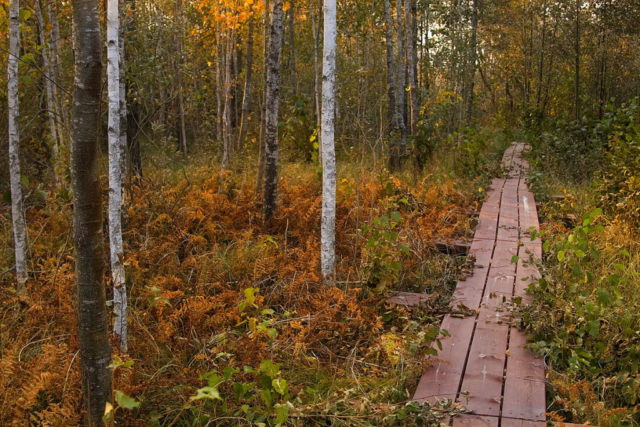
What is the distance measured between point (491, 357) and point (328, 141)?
2.35 metres

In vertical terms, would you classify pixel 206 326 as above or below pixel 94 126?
below

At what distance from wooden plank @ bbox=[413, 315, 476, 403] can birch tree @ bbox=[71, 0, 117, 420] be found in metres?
1.90

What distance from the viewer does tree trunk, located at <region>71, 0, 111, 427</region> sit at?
2393 mm

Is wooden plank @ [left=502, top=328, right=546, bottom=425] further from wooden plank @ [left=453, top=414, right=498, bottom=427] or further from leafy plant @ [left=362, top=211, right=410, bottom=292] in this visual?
leafy plant @ [left=362, top=211, right=410, bottom=292]

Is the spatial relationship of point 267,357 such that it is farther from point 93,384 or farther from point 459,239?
point 459,239

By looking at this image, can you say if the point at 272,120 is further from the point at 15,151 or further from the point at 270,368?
the point at 270,368

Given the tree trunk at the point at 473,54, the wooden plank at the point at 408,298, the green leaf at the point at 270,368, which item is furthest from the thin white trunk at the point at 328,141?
the tree trunk at the point at 473,54

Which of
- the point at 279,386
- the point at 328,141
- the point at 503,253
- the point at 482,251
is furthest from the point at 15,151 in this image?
the point at 503,253

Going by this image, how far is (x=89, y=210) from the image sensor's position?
8.21ft

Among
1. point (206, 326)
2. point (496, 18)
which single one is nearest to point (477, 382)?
point (206, 326)

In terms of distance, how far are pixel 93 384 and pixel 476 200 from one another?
21.4ft

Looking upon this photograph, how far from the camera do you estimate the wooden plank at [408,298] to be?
4.81 metres

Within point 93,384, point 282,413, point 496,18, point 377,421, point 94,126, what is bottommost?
point 377,421

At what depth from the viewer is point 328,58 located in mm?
4750
